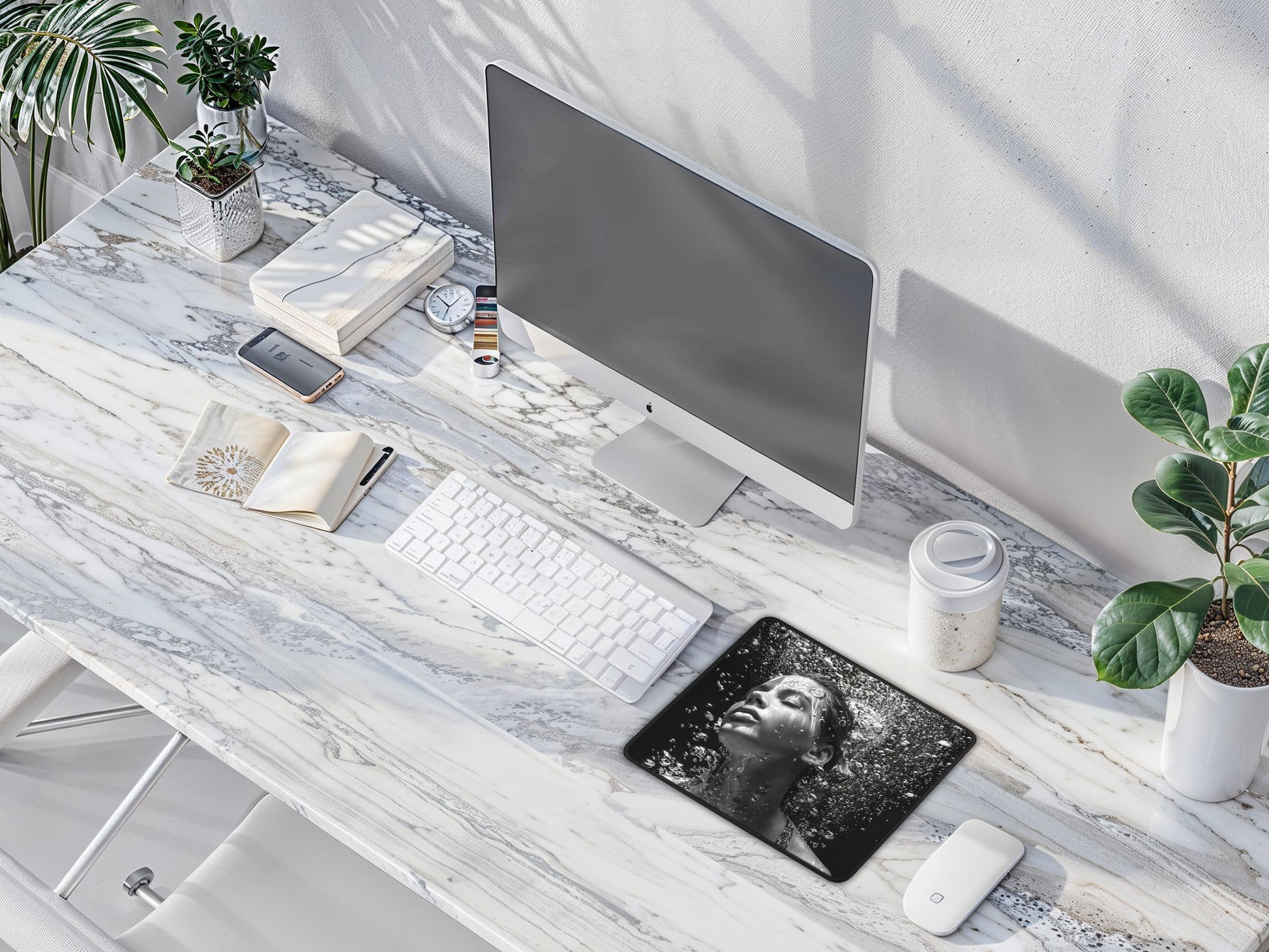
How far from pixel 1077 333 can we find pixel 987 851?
53 centimetres

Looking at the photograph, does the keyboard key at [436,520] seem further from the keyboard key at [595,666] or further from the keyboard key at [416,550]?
the keyboard key at [595,666]

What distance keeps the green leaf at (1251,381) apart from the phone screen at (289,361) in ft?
3.48

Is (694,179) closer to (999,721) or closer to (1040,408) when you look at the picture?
(1040,408)

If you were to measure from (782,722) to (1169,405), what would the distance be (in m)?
0.51

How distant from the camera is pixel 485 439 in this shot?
1.72 metres

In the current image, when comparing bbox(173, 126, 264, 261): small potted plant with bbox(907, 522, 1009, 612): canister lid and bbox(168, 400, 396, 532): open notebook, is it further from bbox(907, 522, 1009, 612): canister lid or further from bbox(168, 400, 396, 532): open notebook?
bbox(907, 522, 1009, 612): canister lid

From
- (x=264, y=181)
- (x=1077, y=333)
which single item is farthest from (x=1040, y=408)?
(x=264, y=181)

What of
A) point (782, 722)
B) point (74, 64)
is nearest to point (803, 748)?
point (782, 722)

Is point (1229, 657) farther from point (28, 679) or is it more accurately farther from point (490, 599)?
Result: point (28, 679)

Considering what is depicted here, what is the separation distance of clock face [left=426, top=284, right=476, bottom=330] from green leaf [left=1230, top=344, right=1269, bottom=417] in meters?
0.97

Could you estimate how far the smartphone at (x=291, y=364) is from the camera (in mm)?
1760

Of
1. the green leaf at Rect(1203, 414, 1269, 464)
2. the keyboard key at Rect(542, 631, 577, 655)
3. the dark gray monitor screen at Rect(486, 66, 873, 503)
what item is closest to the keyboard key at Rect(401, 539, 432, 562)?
the keyboard key at Rect(542, 631, 577, 655)

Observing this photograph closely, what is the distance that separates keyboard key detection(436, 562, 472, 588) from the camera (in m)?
1.58

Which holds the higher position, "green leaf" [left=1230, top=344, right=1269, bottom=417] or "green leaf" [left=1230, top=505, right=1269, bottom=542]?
"green leaf" [left=1230, top=344, right=1269, bottom=417]
